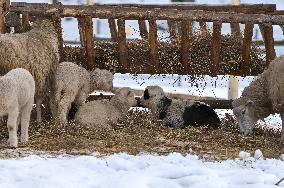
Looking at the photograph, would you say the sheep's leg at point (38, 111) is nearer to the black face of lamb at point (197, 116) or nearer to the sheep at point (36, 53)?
the sheep at point (36, 53)

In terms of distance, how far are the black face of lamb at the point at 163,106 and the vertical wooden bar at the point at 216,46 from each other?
0.83 m

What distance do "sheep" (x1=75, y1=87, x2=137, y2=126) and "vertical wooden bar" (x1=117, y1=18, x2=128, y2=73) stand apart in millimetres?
409

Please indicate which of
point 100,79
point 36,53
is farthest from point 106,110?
point 36,53

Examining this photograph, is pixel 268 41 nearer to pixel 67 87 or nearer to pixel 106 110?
pixel 106 110

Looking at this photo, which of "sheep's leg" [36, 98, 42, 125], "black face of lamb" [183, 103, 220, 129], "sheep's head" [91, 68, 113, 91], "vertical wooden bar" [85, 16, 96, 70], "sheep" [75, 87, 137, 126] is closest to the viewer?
"sheep" [75, 87, 137, 126]

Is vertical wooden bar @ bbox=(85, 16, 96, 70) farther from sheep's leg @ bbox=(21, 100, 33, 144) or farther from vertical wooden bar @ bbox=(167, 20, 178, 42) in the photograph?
sheep's leg @ bbox=(21, 100, 33, 144)

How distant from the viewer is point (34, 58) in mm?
8344

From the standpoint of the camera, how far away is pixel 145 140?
762cm

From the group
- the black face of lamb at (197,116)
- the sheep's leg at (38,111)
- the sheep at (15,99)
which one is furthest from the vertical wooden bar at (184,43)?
the sheep at (15,99)

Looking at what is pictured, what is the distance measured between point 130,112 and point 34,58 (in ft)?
7.54

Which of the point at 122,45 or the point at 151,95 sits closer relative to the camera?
the point at 122,45

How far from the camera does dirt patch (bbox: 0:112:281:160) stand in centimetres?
693

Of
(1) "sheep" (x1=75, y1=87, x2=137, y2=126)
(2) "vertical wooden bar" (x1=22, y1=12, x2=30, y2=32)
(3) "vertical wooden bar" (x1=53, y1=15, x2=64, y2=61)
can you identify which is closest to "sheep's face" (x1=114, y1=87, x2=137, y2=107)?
(1) "sheep" (x1=75, y1=87, x2=137, y2=126)

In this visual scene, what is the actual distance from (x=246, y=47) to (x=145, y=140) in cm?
237
